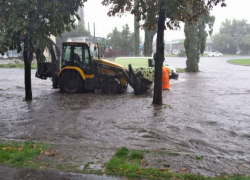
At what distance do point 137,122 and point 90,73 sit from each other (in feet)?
19.8

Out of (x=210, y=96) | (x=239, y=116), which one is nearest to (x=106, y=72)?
A: (x=210, y=96)

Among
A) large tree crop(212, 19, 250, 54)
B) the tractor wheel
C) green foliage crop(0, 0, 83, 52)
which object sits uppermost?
large tree crop(212, 19, 250, 54)

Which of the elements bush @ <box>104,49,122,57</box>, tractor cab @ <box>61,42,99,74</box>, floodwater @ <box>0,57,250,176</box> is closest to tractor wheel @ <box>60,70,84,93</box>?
tractor cab @ <box>61,42,99,74</box>

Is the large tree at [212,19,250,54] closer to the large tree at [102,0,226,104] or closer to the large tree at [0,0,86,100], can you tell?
the large tree at [102,0,226,104]

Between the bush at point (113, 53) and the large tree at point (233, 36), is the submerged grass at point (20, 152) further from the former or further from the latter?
the large tree at point (233, 36)

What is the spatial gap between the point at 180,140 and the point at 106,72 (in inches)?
310

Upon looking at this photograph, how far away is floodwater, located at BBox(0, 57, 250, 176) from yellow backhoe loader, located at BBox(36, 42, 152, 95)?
75 cm

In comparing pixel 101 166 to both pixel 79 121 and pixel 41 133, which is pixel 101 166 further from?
pixel 79 121

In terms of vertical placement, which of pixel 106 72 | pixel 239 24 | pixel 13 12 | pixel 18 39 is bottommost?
pixel 106 72

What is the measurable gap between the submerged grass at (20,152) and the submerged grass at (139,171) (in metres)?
1.54

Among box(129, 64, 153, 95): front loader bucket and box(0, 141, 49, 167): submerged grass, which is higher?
box(129, 64, 153, 95): front loader bucket

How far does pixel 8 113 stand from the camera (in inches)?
400

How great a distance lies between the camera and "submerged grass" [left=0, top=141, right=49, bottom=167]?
518 centimetres

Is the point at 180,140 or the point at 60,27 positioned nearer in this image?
the point at 180,140
